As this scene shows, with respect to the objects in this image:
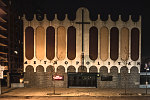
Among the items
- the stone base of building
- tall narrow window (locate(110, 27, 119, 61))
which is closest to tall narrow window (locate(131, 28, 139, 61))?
tall narrow window (locate(110, 27, 119, 61))

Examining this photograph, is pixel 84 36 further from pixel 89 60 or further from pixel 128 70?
pixel 128 70

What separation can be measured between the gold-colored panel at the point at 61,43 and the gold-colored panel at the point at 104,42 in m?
5.68

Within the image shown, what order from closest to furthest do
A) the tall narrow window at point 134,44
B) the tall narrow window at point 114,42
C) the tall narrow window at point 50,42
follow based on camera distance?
the tall narrow window at point 134,44 → the tall narrow window at point 114,42 → the tall narrow window at point 50,42

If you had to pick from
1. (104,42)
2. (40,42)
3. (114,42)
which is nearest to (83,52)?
(104,42)

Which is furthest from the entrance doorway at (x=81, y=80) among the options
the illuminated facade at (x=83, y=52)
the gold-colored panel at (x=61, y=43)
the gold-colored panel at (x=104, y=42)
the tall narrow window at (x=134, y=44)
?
the tall narrow window at (x=134, y=44)

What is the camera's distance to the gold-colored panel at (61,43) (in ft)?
64.4

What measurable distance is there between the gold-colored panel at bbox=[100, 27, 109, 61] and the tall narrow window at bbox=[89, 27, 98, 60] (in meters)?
0.78

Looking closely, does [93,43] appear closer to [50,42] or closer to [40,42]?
[50,42]

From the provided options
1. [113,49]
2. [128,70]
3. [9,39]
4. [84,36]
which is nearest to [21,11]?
[9,39]

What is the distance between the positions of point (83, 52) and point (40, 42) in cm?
681

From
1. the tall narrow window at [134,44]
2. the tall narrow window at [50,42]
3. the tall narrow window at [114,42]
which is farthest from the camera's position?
the tall narrow window at [50,42]

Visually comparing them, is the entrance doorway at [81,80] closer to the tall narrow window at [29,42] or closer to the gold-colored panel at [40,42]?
the gold-colored panel at [40,42]

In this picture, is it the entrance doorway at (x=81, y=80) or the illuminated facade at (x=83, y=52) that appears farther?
the entrance doorway at (x=81, y=80)

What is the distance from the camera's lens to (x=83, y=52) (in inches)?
769
